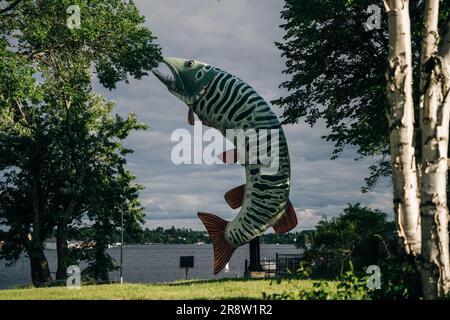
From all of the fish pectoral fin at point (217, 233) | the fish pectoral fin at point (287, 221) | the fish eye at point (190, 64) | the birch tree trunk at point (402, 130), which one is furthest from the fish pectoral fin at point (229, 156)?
the birch tree trunk at point (402, 130)

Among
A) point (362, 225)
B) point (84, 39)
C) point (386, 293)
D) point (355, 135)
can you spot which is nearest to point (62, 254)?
point (84, 39)

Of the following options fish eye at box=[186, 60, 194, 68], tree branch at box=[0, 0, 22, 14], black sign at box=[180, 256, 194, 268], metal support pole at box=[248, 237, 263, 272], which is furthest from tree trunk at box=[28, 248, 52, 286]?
fish eye at box=[186, 60, 194, 68]

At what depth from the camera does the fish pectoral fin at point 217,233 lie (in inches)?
548

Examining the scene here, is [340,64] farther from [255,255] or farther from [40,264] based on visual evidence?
[40,264]

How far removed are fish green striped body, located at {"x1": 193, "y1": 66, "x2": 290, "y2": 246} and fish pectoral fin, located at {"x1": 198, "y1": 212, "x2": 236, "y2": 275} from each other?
0.19 m

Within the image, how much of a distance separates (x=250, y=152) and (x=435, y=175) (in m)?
6.79

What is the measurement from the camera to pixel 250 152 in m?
13.8

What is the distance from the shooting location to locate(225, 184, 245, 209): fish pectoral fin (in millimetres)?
13969

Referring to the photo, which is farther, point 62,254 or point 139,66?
point 62,254

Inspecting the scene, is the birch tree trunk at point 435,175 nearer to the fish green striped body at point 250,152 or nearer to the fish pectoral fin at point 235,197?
the fish green striped body at point 250,152

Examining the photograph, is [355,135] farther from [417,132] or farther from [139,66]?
[417,132]

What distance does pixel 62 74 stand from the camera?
21.7 metres
